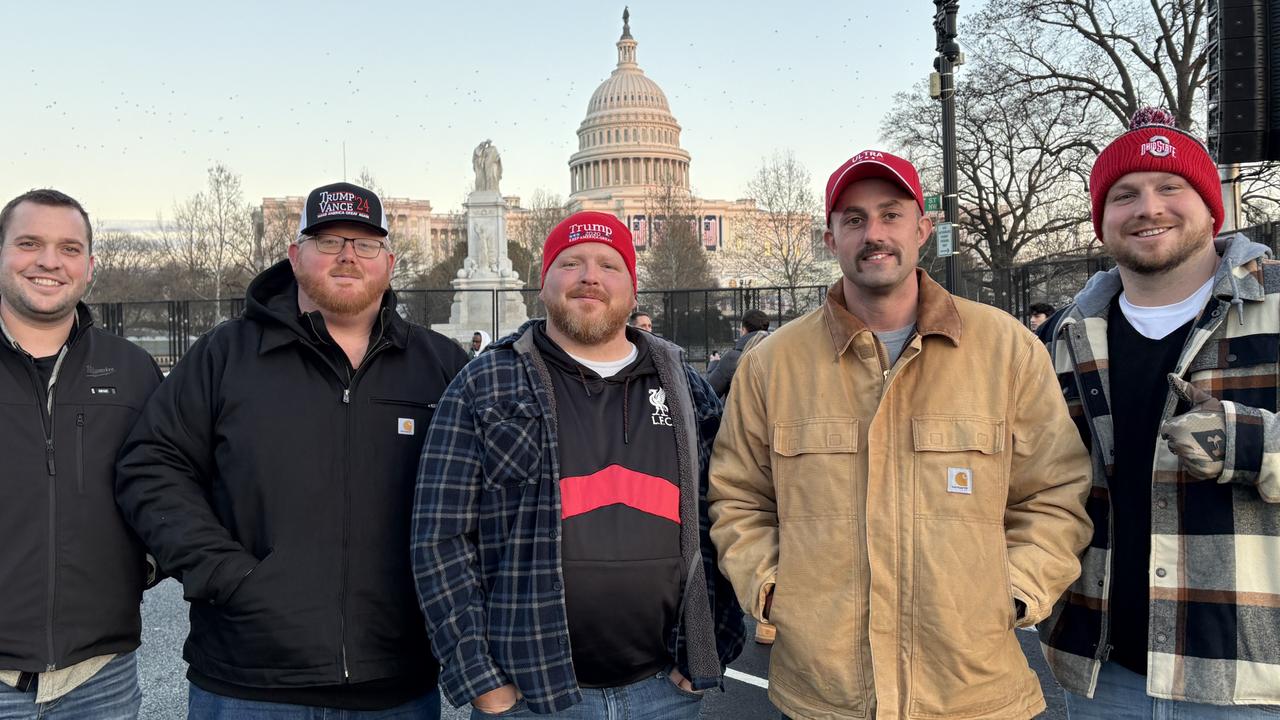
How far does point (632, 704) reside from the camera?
2.73 meters

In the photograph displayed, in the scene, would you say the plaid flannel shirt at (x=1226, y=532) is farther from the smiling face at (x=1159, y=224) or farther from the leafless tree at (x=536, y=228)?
the leafless tree at (x=536, y=228)

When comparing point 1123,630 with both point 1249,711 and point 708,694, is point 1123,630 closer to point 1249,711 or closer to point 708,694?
point 1249,711

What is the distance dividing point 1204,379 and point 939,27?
10133mm

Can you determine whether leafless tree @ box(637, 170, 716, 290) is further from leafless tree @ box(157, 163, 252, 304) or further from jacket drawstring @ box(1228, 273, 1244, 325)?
jacket drawstring @ box(1228, 273, 1244, 325)

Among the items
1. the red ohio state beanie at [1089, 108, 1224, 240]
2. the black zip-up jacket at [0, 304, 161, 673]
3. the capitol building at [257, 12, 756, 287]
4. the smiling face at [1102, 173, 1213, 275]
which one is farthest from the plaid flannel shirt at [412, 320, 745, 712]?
the capitol building at [257, 12, 756, 287]

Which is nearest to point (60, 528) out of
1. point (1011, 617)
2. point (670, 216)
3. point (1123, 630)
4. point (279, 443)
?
point (279, 443)

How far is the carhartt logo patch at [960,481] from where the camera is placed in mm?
2500

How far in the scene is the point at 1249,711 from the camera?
250cm

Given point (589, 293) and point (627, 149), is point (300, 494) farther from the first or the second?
point (627, 149)

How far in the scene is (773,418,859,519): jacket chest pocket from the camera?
256cm

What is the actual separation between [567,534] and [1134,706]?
175 centimetres

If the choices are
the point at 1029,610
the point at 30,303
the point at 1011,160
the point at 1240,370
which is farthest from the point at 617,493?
the point at 1011,160

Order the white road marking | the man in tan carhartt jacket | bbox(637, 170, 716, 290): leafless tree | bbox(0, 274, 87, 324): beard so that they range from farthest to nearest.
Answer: bbox(637, 170, 716, 290): leafless tree < the white road marking < bbox(0, 274, 87, 324): beard < the man in tan carhartt jacket

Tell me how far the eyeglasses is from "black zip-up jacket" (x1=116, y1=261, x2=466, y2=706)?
240mm
